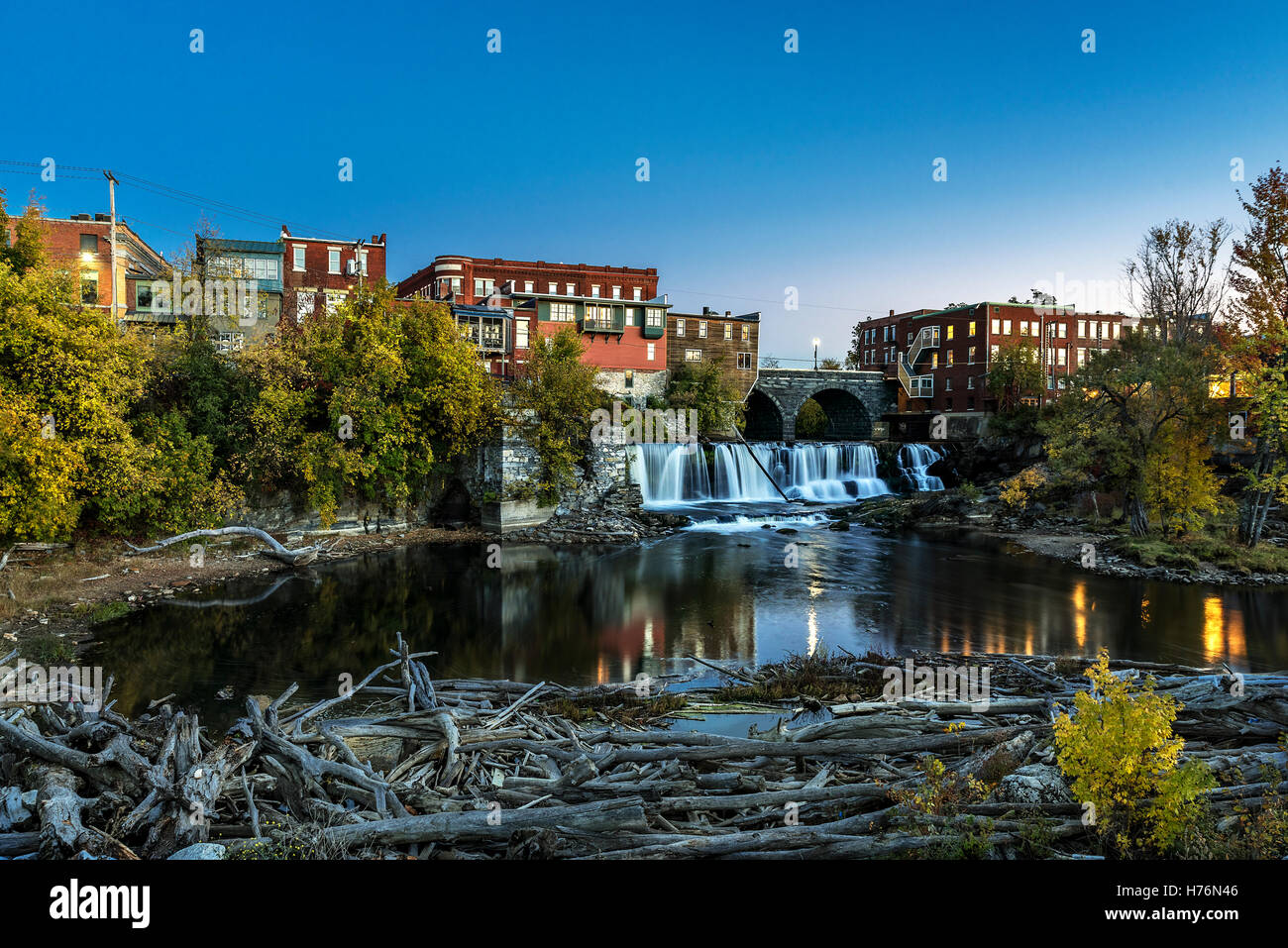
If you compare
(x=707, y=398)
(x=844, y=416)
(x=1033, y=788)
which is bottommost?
(x=1033, y=788)

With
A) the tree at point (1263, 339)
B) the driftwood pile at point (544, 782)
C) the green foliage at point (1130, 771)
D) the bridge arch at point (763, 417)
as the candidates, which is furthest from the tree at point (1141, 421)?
the bridge arch at point (763, 417)

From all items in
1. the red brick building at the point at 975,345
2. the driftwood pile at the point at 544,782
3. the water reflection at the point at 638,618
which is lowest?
the water reflection at the point at 638,618

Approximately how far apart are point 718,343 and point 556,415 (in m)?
28.1

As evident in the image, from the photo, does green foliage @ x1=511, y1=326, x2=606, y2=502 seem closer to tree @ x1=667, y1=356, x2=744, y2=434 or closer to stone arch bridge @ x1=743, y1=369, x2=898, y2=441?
tree @ x1=667, y1=356, x2=744, y2=434

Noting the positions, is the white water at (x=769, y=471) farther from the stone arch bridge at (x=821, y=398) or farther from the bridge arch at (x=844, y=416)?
the bridge arch at (x=844, y=416)

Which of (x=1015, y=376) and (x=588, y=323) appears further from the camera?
(x=1015, y=376)

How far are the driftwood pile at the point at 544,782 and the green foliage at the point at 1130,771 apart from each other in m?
0.36

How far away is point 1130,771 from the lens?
17.3 feet

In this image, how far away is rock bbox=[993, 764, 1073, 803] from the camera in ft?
20.2

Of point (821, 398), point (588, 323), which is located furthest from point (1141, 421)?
point (821, 398)

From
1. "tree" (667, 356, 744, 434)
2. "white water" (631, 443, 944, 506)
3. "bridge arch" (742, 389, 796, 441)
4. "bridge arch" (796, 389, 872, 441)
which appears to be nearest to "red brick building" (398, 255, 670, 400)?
"tree" (667, 356, 744, 434)

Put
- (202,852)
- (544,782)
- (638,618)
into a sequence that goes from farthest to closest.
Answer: (638,618)
(544,782)
(202,852)

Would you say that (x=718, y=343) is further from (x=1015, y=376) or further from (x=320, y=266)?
(x=320, y=266)

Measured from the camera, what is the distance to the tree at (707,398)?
49.0m
